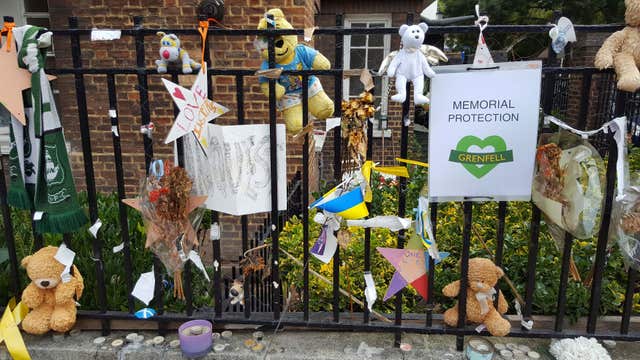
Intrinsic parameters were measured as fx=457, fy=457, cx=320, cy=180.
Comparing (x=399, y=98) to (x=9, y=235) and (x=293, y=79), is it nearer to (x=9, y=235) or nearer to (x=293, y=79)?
(x=293, y=79)

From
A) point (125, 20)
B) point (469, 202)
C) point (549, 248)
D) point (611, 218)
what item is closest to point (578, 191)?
point (611, 218)

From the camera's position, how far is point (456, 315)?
7.79 ft

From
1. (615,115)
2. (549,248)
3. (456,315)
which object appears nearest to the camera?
(615,115)

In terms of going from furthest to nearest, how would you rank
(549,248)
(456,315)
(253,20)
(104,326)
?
(253,20) → (549,248) → (104,326) → (456,315)

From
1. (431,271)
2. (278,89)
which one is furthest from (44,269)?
(431,271)

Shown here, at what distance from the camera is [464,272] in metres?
2.30

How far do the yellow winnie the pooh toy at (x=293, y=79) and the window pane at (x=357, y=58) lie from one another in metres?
7.04

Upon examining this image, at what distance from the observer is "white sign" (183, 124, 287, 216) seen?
2.24 m

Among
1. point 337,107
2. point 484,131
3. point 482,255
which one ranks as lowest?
point 482,255

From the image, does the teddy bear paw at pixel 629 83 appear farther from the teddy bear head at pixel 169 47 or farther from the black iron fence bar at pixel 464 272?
the teddy bear head at pixel 169 47

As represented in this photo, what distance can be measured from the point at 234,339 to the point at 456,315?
119 cm

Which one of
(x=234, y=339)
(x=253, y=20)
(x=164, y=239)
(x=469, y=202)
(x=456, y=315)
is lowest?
(x=234, y=339)

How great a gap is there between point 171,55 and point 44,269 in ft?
4.09

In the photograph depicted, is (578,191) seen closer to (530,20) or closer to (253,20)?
(253,20)
